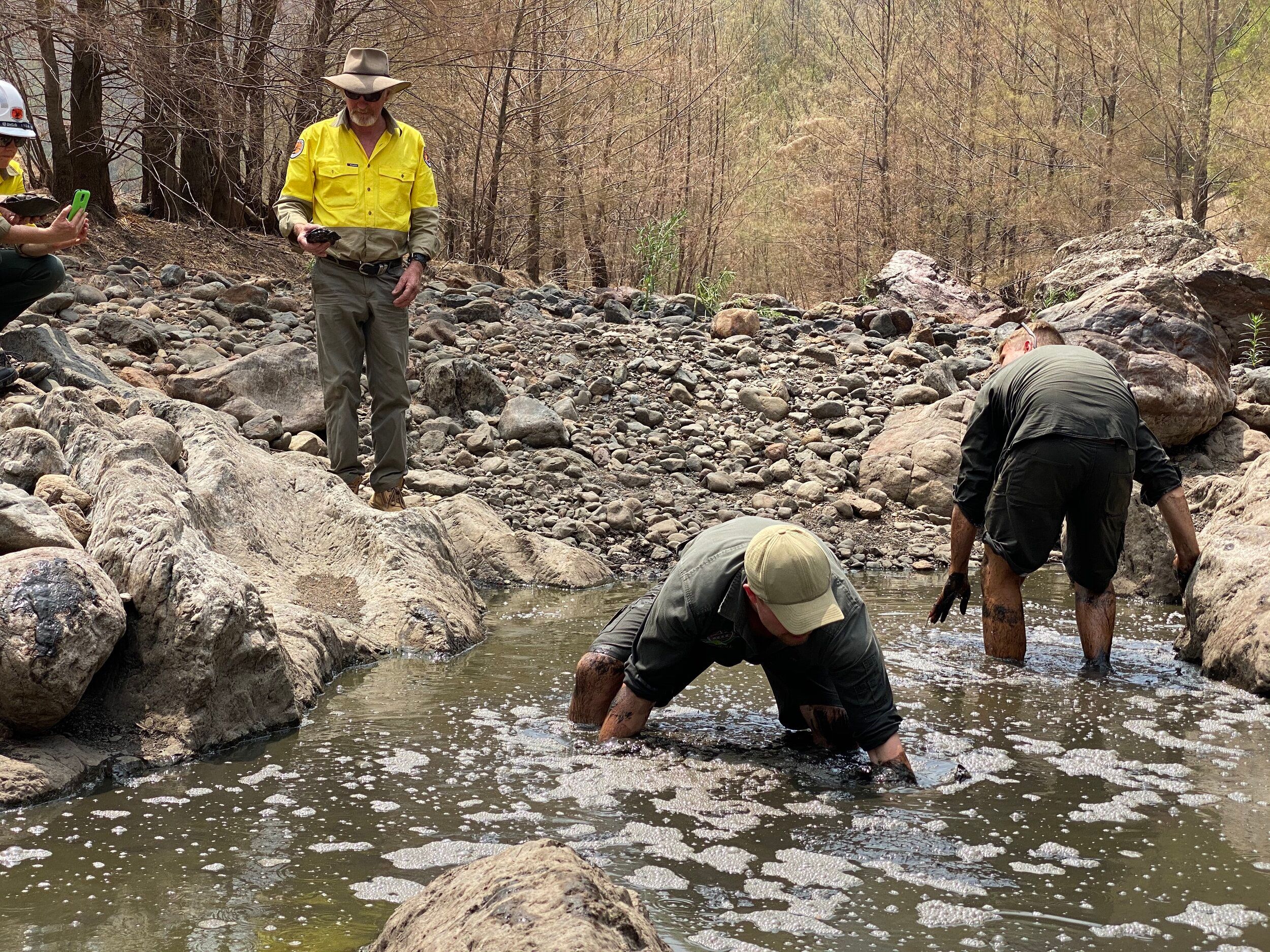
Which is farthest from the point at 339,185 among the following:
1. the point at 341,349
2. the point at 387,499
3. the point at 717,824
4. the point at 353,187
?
the point at 717,824

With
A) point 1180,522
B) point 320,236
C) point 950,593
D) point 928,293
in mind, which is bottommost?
point 950,593

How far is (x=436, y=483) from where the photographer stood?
25.4 ft

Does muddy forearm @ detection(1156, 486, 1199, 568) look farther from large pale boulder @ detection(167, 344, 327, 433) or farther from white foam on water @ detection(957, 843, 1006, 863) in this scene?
large pale boulder @ detection(167, 344, 327, 433)

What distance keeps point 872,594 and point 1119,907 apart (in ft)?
13.0

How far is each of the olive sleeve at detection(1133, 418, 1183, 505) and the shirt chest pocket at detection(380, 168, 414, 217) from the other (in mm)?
3510

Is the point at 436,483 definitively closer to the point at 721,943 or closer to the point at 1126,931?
the point at 721,943

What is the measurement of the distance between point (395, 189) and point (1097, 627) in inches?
149

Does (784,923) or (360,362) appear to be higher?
(360,362)

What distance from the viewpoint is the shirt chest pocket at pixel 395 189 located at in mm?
6098

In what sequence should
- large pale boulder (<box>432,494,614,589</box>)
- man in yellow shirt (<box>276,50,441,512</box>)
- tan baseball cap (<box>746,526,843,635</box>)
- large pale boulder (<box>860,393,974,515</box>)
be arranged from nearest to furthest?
tan baseball cap (<box>746,526,843,635</box>) < man in yellow shirt (<box>276,50,441,512</box>) < large pale boulder (<box>432,494,614,589</box>) < large pale boulder (<box>860,393,974,515</box>)

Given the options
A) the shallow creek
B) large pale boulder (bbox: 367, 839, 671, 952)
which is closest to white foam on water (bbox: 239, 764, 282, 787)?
the shallow creek

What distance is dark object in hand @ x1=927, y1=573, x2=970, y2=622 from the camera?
Result: 5324 millimetres

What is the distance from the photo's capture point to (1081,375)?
16.6 ft

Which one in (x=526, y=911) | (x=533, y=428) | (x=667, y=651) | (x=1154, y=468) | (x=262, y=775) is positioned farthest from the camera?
(x=533, y=428)
